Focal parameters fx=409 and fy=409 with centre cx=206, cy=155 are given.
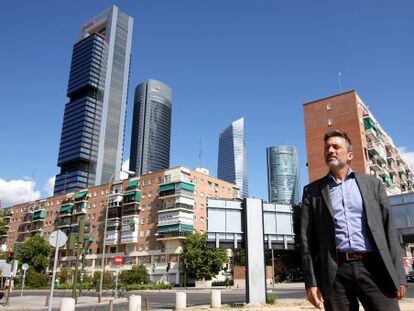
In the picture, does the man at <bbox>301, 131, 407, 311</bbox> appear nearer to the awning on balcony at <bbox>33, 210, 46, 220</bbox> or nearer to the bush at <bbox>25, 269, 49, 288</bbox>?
the bush at <bbox>25, 269, 49, 288</bbox>

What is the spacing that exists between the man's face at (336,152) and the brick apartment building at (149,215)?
208 feet

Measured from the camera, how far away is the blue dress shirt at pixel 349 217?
332cm

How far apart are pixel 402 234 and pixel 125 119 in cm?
15206

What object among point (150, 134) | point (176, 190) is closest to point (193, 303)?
point (176, 190)

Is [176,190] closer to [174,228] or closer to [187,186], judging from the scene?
[187,186]

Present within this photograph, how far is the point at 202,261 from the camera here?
57.2 metres

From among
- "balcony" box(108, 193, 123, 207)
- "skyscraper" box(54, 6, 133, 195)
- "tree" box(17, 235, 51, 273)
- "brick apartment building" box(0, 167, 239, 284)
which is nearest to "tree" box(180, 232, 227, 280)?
"brick apartment building" box(0, 167, 239, 284)

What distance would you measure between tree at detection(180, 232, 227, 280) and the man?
177 ft

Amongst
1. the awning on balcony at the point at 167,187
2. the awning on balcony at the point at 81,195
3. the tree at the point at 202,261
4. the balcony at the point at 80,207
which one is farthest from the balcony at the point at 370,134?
the awning on balcony at the point at 81,195

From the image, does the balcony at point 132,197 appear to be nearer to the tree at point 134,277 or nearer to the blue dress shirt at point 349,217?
the tree at point 134,277

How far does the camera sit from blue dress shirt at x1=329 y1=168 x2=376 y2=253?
332 cm

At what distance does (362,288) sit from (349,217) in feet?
1.89

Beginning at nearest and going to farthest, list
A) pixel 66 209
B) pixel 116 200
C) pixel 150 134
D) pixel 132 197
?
1. pixel 132 197
2. pixel 116 200
3. pixel 66 209
4. pixel 150 134

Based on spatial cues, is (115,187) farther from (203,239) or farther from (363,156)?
(363,156)
